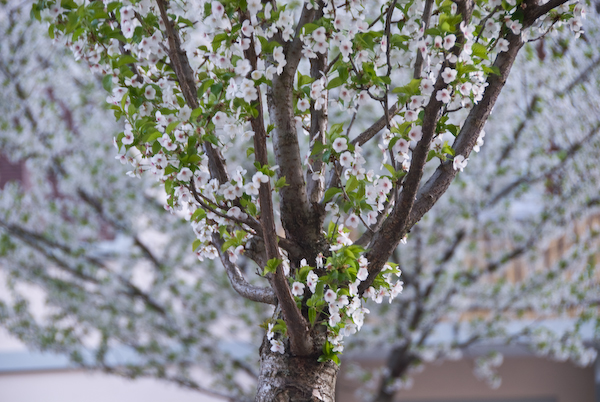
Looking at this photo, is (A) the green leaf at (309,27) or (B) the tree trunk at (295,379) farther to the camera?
(B) the tree trunk at (295,379)

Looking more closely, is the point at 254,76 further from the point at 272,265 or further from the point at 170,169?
the point at 272,265

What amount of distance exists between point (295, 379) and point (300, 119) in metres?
0.67

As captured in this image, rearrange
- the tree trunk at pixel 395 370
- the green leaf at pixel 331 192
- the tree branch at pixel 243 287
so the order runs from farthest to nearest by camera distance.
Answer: the tree trunk at pixel 395 370
the tree branch at pixel 243 287
the green leaf at pixel 331 192

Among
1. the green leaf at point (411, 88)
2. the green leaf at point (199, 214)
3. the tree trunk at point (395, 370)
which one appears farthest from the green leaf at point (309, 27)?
the tree trunk at point (395, 370)

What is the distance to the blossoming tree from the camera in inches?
49.1

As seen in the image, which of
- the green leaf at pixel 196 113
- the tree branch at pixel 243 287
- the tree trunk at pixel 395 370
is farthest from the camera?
the tree trunk at pixel 395 370

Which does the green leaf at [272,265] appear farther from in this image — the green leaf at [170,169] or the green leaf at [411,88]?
the green leaf at [411,88]

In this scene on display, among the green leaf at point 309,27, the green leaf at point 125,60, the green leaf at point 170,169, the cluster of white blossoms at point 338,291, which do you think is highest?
the green leaf at point 309,27

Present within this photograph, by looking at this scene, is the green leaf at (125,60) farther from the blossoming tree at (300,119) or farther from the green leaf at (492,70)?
the green leaf at (492,70)

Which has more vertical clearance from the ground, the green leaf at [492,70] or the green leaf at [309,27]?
the green leaf at [309,27]

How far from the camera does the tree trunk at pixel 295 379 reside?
1.39 m

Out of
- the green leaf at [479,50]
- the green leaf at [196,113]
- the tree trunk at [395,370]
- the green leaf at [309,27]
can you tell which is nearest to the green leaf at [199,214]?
the green leaf at [196,113]

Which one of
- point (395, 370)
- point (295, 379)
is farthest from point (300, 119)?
point (395, 370)

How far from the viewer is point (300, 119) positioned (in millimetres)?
1518
